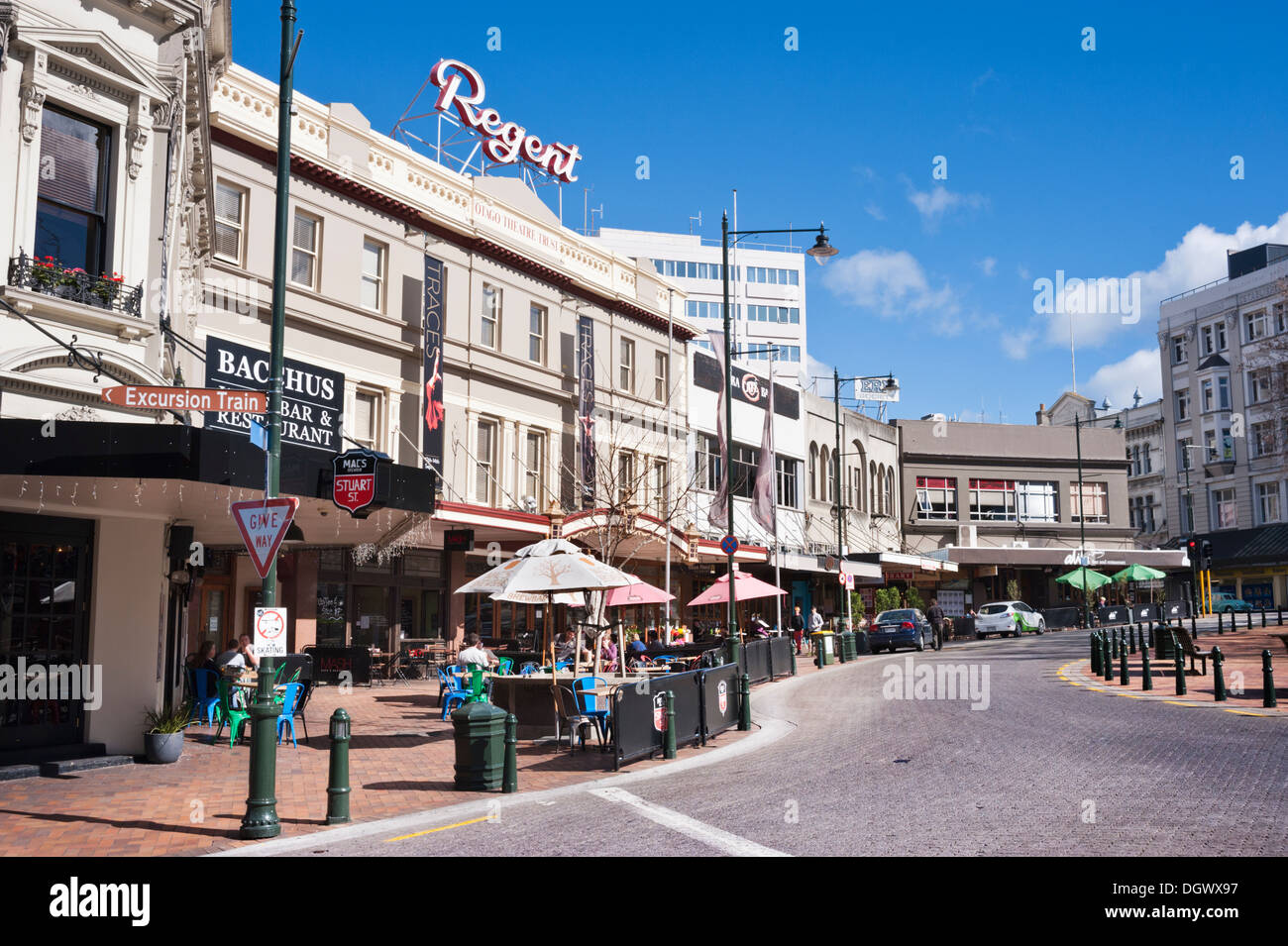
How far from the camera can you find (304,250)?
81.7 ft

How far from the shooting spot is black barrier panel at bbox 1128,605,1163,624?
165ft

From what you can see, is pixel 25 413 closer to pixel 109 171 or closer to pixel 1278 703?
pixel 109 171

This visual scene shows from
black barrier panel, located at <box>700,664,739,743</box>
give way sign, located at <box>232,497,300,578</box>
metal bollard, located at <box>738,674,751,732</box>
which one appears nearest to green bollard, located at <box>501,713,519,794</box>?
give way sign, located at <box>232,497,300,578</box>

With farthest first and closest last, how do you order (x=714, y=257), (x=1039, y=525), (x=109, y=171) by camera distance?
(x=714, y=257) → (x=1039, y=525) → (x=109, y=171)

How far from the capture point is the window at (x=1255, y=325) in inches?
Result: 2520

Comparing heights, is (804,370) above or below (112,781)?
above

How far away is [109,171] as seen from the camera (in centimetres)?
1353

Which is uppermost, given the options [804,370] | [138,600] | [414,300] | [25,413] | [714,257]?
[714,257]

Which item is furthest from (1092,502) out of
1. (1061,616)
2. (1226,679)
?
(1226,679)

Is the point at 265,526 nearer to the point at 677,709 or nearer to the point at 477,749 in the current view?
the point at 477,749

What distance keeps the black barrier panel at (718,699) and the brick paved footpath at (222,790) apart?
27 cm

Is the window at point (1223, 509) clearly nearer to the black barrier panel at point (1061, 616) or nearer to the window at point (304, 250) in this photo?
the black barrier panel at point (1061, 616)

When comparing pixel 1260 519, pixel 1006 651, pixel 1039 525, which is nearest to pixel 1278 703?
pixel 1006 651

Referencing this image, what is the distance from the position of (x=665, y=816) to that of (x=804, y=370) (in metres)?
79.6
